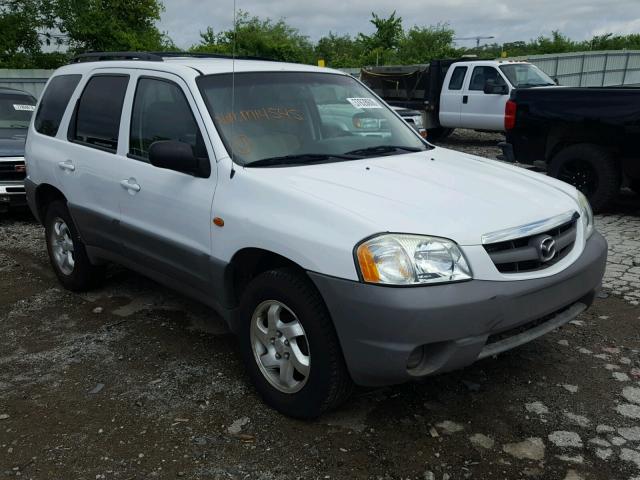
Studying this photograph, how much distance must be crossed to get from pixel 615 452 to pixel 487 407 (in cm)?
65

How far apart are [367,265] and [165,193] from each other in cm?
161

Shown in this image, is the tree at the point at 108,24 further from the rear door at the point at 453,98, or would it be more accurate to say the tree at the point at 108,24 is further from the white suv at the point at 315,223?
the white suv at the point at 315,223

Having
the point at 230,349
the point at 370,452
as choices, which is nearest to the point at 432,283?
the point at 370,452

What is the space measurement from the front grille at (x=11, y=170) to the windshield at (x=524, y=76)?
1052 cm

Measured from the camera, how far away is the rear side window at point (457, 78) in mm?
14883

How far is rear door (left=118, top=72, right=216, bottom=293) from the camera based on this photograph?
357 cm

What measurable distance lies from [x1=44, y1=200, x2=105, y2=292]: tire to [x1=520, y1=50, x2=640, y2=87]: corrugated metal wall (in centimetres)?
1933

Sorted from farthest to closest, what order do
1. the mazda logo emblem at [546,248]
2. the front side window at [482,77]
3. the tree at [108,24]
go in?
the tree at [108,24] → the front side window at [482,77] → the mazda logo emblem at [546,248]

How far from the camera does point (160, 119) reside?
159 inches

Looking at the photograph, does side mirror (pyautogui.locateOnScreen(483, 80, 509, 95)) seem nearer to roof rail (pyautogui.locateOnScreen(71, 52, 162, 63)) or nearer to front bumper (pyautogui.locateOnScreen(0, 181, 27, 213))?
front bumper (pyautogui.locateOnScreen(0, 181, 27, 213))

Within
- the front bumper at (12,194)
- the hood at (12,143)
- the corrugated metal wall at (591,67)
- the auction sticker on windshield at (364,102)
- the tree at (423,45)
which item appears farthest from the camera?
the tree at (423,45)

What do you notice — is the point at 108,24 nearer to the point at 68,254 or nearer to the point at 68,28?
the point at 68,28

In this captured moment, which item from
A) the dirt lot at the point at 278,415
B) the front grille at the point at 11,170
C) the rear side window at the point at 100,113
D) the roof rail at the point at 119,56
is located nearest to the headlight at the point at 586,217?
the dirt lot at the point at 278,415

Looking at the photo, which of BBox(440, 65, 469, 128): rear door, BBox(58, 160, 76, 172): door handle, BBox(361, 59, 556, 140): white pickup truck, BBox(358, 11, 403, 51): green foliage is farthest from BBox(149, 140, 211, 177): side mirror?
BBox(358, 11, 403, 51): green foliage
